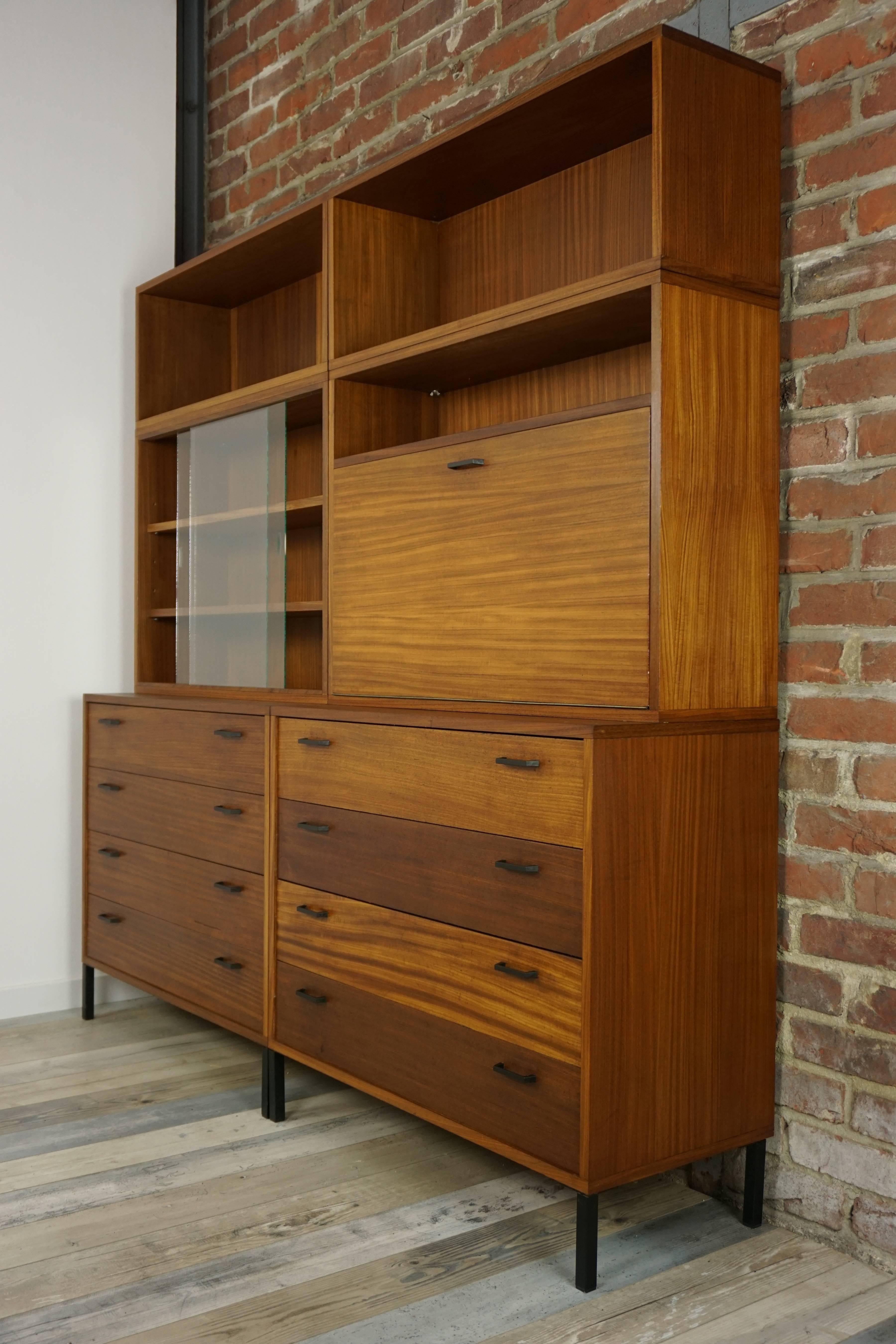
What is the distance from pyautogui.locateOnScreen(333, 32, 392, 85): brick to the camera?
3.07 meters

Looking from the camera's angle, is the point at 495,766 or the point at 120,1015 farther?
the point at 120,1015

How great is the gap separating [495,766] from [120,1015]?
6.21 ft

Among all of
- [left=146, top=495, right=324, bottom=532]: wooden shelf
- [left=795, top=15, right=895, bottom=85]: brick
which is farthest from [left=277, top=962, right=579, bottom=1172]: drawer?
[left=795, top=15, right=895, bottom=85]: brick

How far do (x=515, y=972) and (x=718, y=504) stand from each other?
2.73ft

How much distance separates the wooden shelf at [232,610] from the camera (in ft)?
9.20

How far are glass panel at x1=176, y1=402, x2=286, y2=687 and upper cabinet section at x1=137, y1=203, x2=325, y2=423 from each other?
0.17 metres

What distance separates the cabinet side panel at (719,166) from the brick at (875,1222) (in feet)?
5.01

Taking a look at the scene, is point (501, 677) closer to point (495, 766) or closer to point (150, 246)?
point (495, 766)

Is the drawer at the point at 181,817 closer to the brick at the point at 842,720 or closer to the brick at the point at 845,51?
the brick at the point at 842,720

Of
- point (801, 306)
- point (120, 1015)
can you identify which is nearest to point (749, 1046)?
point (801, 306)

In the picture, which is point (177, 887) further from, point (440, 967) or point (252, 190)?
point (252, 190)

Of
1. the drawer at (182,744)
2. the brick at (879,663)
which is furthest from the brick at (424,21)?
the brick at (879,663)

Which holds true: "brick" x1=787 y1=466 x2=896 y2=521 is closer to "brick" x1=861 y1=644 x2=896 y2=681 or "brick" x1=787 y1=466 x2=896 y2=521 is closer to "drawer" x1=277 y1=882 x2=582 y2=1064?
"brick" x1=861 y1=644 x2=896 y2=681

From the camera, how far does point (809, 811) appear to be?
6.80 feet
